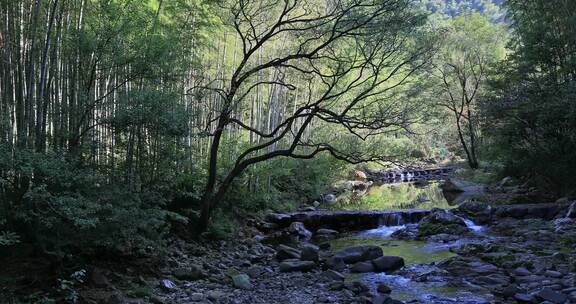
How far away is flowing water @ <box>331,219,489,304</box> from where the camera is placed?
16.6 feet

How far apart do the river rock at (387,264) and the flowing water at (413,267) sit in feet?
0.42

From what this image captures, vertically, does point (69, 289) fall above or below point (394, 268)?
above

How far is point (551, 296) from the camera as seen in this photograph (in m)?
4.59

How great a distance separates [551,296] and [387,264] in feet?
7.32

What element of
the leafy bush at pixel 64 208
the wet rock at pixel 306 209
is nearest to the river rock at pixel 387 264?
the leafy bush at pixel 64 208

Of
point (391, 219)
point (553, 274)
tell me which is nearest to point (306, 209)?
point (391, 219)

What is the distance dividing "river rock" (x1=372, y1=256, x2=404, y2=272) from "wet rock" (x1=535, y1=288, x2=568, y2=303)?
201 cm

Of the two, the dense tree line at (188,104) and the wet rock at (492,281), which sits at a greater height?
the dense tree line at (188,104)

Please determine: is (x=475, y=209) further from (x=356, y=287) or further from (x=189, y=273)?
(x=189, y=273)

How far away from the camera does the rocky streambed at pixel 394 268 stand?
4914 millimetres

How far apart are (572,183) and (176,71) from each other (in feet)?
32.4

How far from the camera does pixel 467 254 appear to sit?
22.9 ft

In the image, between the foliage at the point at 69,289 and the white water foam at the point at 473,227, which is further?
the white water foam at the point at 473,227

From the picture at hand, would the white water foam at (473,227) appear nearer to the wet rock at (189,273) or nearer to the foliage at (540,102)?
the foliage at (540,102)
